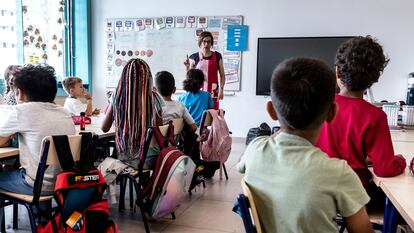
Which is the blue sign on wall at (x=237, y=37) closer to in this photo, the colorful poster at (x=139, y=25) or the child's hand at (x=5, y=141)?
the colorful poster at (x=139, y=25)

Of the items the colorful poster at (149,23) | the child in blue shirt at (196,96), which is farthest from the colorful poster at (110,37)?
the child in blue shirt at (196,96)

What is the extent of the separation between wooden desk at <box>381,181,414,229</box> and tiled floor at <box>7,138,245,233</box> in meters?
1.34

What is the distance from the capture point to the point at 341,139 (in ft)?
4.62

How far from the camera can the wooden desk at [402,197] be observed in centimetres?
90

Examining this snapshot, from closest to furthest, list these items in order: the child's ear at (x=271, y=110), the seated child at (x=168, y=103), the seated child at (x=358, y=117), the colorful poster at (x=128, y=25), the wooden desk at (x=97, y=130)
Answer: the child's ear at (x=271, y=110) → the seated child at (x=358, y=117) → the wooden desk at (x=97, y=130) → the seated child at (x=168, y=103) → the colorful poster at (x=128, y=25)

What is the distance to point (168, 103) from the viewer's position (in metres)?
2.79

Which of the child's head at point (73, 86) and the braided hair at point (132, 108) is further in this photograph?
the child's head at point (73, 86)

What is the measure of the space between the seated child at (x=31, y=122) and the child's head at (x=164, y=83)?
1028mm

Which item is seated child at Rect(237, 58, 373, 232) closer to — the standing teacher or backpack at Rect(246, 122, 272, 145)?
the standing teacher

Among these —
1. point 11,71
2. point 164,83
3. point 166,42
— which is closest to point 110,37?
point 166,42

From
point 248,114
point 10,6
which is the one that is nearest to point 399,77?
point 248,114

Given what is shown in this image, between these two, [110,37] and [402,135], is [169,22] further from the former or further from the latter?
[402,135]

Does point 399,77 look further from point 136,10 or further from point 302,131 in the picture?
point 302,131

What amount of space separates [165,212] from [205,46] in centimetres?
219
